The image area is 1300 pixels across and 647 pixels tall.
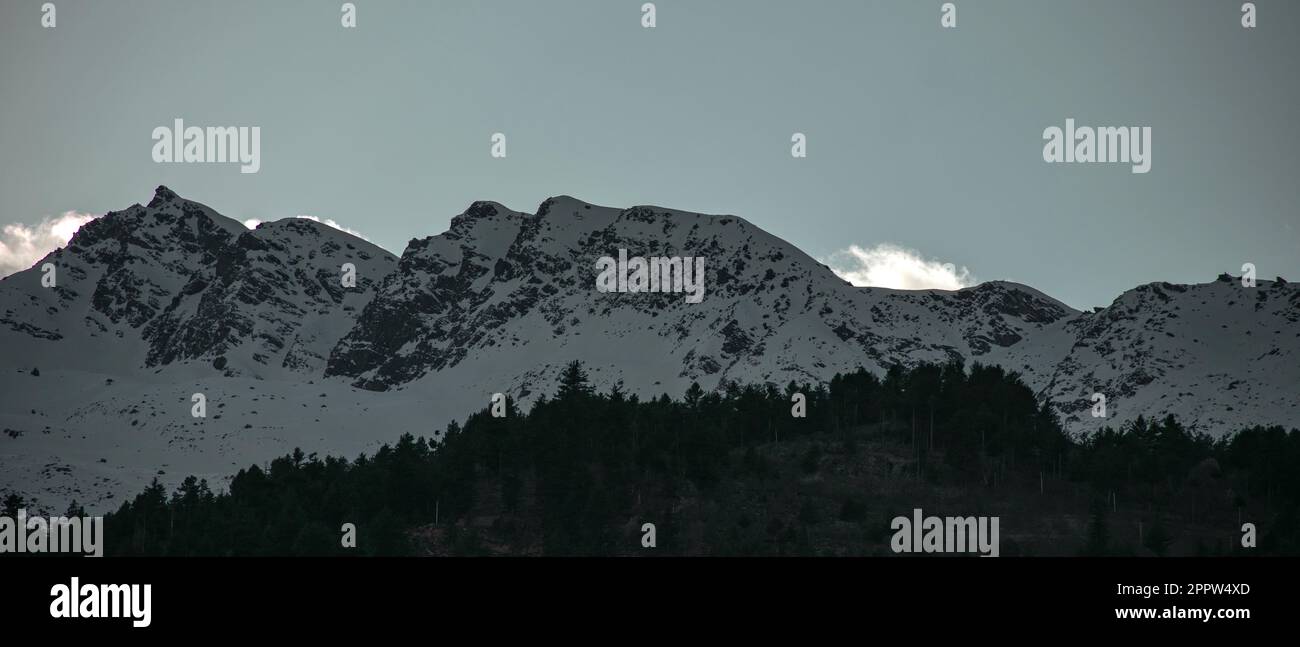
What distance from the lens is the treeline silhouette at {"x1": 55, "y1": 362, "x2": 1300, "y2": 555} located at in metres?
158

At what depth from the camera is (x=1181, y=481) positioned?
577ft

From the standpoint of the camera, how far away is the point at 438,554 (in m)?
156

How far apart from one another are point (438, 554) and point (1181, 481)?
8894 cm

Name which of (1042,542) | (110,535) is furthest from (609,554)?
(110,535)

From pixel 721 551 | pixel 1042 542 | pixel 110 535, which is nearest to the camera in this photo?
pixel 721 551

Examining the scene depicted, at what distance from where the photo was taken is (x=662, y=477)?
174 metres

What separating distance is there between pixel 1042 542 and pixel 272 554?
265 ft

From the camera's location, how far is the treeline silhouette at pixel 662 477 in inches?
6240
